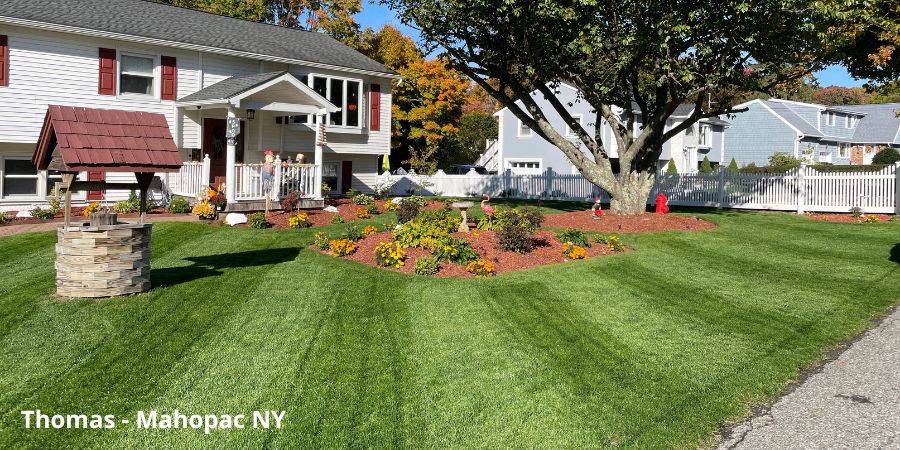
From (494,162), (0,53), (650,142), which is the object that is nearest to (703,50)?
(650,142)

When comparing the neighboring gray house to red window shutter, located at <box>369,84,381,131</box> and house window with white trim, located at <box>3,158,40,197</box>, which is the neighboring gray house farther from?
house window with white trim, located at <box>3,158,40,197</box>

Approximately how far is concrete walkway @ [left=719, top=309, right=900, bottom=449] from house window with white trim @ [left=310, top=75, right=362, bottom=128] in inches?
770

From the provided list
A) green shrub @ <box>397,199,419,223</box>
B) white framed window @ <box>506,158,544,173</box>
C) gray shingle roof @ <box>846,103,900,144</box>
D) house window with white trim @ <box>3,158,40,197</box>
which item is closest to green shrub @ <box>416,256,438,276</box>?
green shrub @ <box>397,199,419,223</box>

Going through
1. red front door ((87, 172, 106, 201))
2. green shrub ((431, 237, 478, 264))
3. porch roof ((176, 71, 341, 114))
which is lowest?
green shrub ((431, 237, 478, 264))

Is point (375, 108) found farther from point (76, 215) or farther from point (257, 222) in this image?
point (76, 215)

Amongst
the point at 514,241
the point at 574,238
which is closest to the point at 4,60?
the point at 514,241

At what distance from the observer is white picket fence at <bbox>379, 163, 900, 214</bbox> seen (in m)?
20.8

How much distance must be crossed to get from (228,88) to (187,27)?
165 inches

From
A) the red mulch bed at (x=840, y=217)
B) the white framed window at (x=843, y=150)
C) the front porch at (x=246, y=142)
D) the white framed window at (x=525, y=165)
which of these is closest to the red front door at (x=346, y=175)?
the front porch at (x=246, y=142)

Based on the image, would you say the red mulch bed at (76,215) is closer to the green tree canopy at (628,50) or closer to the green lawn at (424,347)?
the green lawn at (424,347)

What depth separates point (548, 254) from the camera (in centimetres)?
1264

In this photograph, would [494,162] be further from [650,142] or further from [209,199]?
[209,199]

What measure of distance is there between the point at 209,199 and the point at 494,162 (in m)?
36.7

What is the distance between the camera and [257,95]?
63.6 ft
